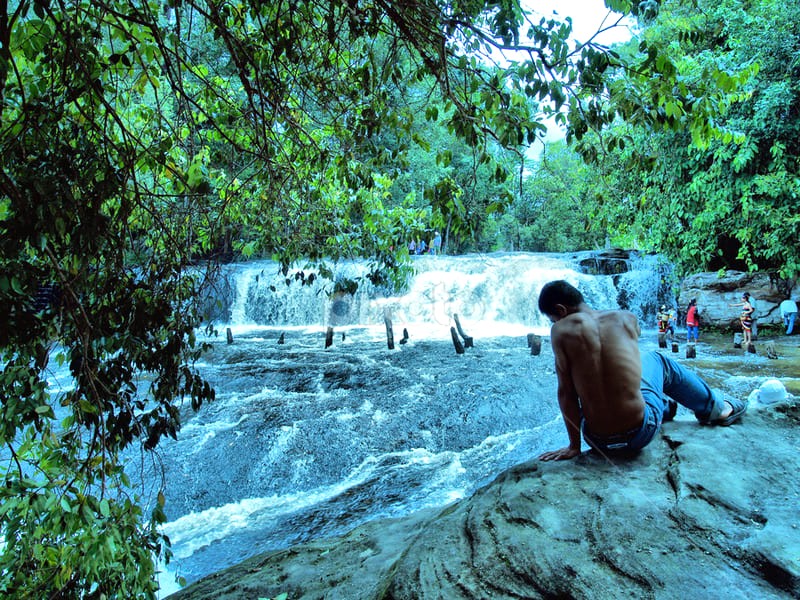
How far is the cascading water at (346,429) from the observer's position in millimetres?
5402

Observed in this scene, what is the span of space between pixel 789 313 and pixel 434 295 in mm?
10785

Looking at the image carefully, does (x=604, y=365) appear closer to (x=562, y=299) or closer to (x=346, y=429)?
(x=562, y=299)

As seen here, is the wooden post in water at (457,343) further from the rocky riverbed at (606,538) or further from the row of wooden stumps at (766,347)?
the rocky riverbed at (606,538)

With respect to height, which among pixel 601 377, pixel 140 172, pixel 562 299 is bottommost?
pixel 601 377

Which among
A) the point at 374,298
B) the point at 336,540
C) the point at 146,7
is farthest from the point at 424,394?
the point at 374,298

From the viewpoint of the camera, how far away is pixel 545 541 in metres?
2.19

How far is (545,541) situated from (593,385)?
94cm

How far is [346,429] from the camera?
25.2 feet

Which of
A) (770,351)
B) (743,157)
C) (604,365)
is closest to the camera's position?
(604,365)

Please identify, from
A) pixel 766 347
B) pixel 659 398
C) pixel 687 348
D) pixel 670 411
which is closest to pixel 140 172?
pixel 659 398

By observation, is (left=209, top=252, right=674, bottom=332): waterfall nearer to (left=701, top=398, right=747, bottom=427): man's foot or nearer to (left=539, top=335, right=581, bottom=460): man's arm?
(left=701, top=398, right=747, bottom=427): man's foot

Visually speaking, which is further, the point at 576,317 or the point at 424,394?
the point at 424,394

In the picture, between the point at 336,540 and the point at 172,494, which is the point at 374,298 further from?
the point at 336,540

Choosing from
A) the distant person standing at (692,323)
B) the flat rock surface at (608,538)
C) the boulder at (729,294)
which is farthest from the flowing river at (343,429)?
the distant person standing at (692,323)
